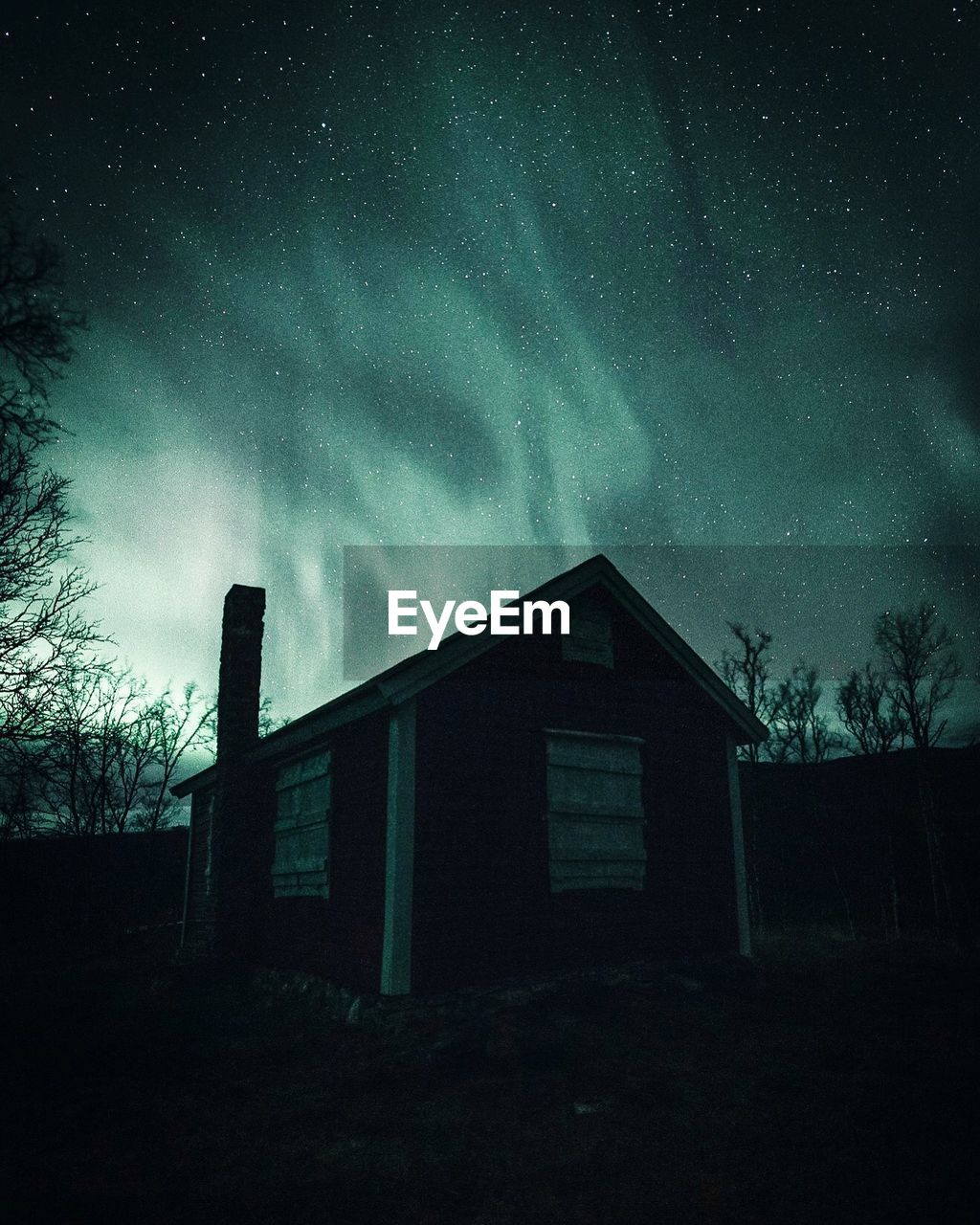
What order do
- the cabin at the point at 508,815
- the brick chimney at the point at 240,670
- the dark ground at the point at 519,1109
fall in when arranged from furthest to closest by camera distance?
the brick chimney at the point at 240,670, the cabin at the point at 508,815, the dark ground at the point at 519,1109

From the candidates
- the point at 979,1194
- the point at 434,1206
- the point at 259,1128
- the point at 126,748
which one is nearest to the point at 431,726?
the point at 259,1128

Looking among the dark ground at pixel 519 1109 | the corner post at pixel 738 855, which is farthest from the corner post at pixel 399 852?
the corner post at pixel 738 855

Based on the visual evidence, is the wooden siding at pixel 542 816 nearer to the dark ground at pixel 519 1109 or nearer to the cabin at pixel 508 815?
the cabin at pixel 508 815

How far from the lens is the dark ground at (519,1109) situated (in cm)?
541

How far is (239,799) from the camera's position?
52.0ft

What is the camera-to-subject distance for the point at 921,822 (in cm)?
2170

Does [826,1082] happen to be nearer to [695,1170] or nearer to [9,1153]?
[695,1170]

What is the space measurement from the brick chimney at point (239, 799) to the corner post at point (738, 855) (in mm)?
8101

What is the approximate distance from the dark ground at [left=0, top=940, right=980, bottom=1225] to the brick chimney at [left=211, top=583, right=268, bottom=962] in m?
2.55

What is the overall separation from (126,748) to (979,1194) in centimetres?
3319

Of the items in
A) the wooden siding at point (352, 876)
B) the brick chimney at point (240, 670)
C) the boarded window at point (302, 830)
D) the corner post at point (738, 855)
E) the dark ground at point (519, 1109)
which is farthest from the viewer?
the brick chimney at point (240, 670)

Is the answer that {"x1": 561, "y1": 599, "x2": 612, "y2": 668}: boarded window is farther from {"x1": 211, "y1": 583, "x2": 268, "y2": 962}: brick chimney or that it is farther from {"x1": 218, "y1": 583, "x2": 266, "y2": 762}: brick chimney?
{"x1": 218, "y1": 583, "x2": 266, "y2": 762}: brick chimney

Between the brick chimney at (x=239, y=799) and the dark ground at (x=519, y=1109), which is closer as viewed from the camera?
the dark ground at (x=519, y=1109)

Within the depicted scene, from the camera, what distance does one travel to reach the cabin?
10047 mm
